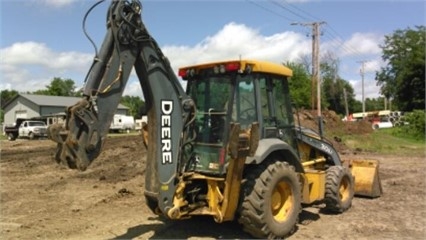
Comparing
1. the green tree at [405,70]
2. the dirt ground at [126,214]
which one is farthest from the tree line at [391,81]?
the dirt ground at [126,214]

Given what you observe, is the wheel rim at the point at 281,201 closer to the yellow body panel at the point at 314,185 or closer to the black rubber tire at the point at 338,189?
the yellow body panel at the point at 314,185

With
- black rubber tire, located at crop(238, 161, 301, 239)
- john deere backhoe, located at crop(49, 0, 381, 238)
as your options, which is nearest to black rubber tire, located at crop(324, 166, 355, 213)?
john deere backhoe, located at crop(49, 0, 381, 238)

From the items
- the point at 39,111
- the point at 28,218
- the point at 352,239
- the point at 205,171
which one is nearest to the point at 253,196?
the point at 205,171

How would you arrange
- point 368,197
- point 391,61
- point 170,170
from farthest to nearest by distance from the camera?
1. point 391,61
2. point 368,197
3. point 170,170

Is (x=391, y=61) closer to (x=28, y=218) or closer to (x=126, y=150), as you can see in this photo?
(x=126, y=150)

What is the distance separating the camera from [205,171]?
21.9 ft

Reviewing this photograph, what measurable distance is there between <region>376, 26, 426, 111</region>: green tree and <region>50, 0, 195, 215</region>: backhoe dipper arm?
159 feet

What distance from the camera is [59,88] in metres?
87.1

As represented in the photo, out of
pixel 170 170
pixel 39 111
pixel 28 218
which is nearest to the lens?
pixel 170 170

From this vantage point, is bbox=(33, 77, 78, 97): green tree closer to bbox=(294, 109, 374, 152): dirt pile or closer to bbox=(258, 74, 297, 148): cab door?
bbox=(294, 109, 374, 152): dirt pile

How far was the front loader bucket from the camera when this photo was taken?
394 inches

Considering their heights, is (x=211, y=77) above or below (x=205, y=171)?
above

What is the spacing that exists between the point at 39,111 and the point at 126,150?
45.3 m

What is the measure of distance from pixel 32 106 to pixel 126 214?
5780cm
